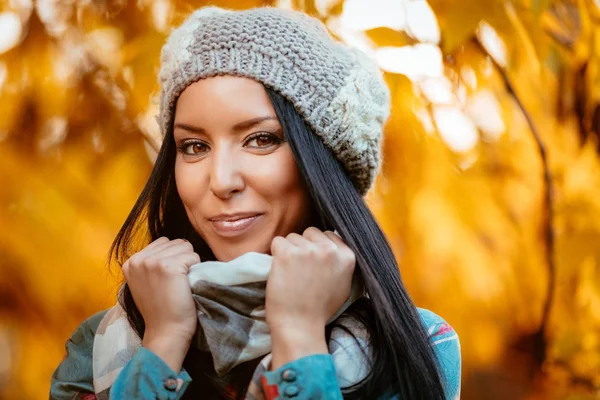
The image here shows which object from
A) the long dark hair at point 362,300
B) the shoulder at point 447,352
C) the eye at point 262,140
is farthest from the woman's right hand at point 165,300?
the shoulder at point 447,352

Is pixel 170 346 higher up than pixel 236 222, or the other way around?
pixel 236 222

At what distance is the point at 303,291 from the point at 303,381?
143mm

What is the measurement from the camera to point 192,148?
1.32 metres

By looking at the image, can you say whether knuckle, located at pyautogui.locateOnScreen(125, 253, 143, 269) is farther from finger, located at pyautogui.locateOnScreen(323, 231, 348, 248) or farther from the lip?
finger, located at pyautogui.locateOnScreen(323, 231, 348, 248)

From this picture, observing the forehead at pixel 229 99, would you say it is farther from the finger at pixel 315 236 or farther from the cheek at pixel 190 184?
the finger at pixel 315 236

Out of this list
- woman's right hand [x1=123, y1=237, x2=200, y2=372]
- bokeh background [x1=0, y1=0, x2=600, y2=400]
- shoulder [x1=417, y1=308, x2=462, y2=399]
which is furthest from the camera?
bokeh background [x1=0, y1=0, x2=600, y2=400]

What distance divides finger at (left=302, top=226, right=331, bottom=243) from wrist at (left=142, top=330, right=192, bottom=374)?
0.82 feet

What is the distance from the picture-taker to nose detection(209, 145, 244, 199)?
122 centimetres

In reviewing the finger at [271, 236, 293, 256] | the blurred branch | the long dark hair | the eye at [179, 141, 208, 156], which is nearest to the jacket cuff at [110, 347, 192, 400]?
the long dark hair

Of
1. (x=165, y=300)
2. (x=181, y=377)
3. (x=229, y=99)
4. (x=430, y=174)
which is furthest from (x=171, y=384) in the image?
(x=430, y=174)

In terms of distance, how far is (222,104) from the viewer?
1.24 metres

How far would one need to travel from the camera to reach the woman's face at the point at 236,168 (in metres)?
1.24

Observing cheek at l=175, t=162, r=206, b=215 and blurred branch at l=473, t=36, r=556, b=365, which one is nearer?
cheek at l=175, t=162, r=206, b=215

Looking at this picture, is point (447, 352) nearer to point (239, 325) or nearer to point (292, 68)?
point (239, 325)
